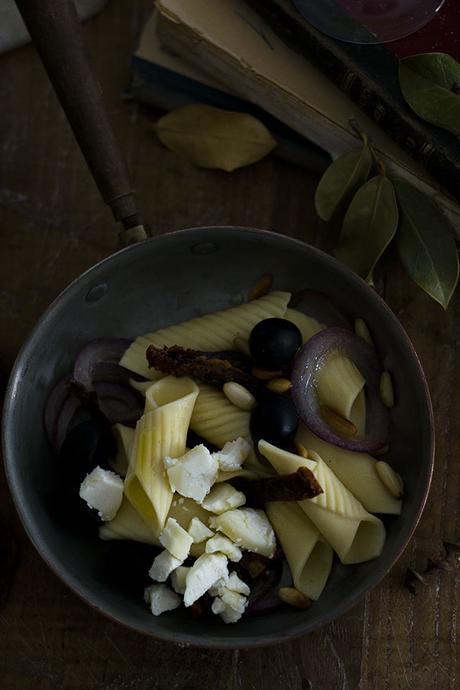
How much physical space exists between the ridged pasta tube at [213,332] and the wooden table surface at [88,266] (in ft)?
0.40

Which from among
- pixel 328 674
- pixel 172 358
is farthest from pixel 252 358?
pixel 328 674

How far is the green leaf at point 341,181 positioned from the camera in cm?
99

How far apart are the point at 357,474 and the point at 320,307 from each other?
0.19 metres

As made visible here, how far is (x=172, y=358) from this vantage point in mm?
932

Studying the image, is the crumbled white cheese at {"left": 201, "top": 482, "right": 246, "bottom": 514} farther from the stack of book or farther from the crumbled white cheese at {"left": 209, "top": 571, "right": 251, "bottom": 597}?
the stack of book

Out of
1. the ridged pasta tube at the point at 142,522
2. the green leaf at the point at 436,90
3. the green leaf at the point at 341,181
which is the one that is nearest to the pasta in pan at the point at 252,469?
the ridged pasta tube at the point at 142,522

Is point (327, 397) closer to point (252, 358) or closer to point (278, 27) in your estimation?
point (252, 358)

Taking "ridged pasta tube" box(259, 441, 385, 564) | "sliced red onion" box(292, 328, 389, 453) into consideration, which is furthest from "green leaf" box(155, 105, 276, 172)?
"ridged pasta tube" box(259, 441, 385, 564)

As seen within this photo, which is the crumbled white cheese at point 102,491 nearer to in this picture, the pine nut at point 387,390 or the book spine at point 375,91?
the pine nut at point 387,390

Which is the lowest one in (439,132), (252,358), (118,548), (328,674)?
(328,674)

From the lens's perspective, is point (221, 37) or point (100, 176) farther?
point (221, 37)

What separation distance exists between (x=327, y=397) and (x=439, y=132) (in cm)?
28

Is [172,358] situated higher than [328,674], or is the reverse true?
[172,358]

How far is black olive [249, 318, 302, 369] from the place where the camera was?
915mm
